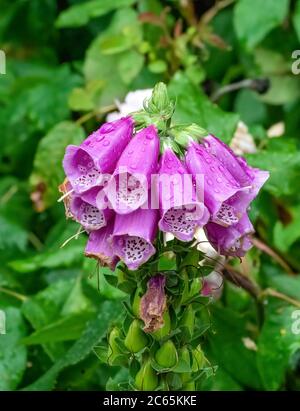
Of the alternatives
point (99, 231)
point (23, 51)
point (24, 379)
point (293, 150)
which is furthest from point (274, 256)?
point (23, 51)

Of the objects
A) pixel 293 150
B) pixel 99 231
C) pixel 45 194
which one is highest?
pixel 99 231

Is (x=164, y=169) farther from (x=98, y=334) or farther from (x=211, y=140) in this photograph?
(x=98, y=334)

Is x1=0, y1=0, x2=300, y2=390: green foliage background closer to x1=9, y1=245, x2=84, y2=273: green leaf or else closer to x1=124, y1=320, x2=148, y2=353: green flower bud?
x1=9, y1=245, x2=84, y2=273: green leaf

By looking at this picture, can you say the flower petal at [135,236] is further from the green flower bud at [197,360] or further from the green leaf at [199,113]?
the green leaf at [199,113]

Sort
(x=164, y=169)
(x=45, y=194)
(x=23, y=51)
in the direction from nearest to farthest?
(x=164, y=169) → (x=45, y=194) → (x=23, y=51)

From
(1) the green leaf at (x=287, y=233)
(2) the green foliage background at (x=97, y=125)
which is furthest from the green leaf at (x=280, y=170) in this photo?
(1) the green leaf at (x=287, y=233)

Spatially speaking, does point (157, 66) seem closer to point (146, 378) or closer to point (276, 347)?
point (276, 347)
